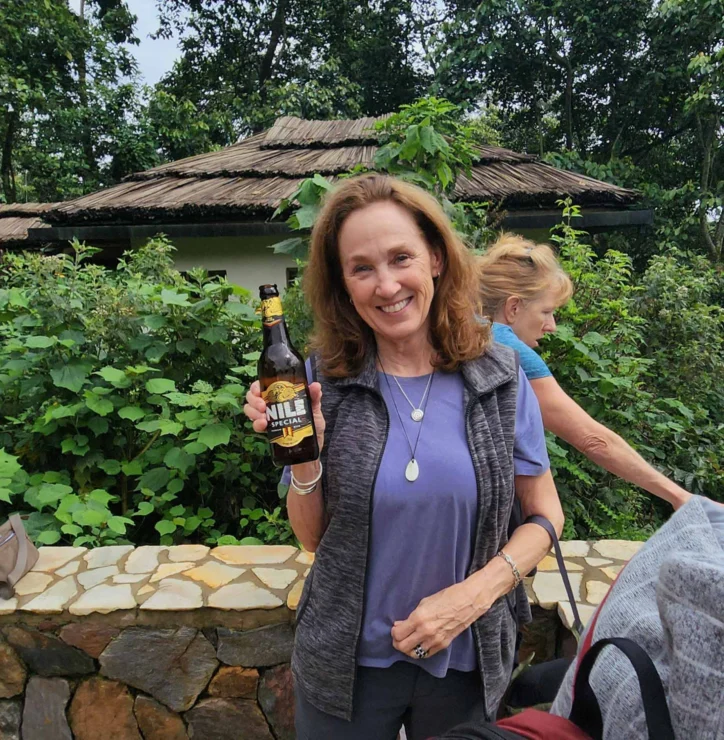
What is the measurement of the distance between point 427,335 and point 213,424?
1551 mm

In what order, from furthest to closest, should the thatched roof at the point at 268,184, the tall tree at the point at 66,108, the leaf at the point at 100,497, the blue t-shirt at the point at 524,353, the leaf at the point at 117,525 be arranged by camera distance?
the tall tree at the point at 66,108 < the thatched roof at the point at 268,184 < the leaf at the point at 100,497 < the leaf at the point at 117,525 < the blue t-shirt at the point at 524,353

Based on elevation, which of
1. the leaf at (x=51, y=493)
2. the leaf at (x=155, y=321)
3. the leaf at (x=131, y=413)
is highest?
the leaf at (x=155, y=321)

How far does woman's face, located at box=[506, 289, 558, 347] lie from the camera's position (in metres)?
1.82

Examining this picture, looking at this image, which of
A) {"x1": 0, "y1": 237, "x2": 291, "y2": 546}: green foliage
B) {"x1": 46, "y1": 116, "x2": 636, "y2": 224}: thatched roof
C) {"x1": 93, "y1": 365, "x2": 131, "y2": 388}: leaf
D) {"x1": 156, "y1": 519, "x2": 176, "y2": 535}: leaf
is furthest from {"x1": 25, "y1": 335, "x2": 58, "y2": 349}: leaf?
{"x1": 46, "y1": 116, "x2": 636, "y2": 224}: thatched roof

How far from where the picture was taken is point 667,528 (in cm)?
90

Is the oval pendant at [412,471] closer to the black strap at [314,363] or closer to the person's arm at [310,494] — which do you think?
the person's arm at [310,494]

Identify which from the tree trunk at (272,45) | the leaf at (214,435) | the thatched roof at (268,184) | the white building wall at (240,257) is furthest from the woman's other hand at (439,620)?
the tree trunk at (272,45)

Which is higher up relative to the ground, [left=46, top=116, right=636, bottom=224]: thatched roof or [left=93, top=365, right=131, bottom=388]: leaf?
[left=46, top=116, right=636, bottom=224]: thatched roof

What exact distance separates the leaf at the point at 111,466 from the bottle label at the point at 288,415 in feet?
6.46

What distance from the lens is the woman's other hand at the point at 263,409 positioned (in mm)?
1148

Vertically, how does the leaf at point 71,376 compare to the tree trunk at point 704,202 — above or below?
below

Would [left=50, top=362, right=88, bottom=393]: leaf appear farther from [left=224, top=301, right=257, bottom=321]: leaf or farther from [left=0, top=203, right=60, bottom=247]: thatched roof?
[left=0, top=203, right=60, bottom=247]: thatched roof

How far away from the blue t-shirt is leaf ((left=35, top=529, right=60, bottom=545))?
206cm

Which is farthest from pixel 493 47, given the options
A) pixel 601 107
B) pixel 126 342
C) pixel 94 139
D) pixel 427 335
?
pixel 427 335
